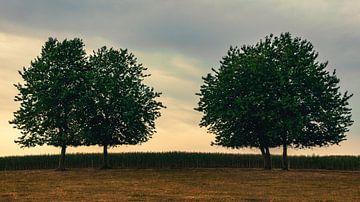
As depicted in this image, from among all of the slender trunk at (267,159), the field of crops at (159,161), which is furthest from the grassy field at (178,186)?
the field of crops at (159,161)

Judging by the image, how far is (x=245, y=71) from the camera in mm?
72188

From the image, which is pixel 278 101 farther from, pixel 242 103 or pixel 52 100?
pixel 52 100

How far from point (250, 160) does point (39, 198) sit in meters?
50.6

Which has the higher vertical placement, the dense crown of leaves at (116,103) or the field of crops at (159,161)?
the dense crown of leaves at (116,103)

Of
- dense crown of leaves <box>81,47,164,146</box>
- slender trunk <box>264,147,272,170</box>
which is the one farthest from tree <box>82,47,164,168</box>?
slender trunk <box>264,147,272,170</box>

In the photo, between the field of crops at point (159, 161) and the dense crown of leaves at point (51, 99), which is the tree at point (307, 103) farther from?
the dense crown of leaves at point (51, 99)

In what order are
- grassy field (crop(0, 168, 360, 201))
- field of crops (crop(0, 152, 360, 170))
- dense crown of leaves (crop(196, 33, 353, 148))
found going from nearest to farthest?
grassy field (crop(0, 168, 360, 201)) < dense crown of leaves (crop(196, 33, 353, 148)) < field of crops (crop(0, 152, 360, 170))

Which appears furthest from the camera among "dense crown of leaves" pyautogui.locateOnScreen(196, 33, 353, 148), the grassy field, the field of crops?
the field of crops

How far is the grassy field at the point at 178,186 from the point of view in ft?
136

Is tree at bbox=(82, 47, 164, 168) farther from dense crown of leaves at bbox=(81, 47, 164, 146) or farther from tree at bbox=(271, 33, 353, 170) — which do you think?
tree at bbox=(271, 33, 353, 170)

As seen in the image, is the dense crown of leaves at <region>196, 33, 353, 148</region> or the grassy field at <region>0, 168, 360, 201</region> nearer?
the grassy field at <region>0, 168, 360, 201</region>

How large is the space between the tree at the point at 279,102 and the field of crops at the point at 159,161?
12.1 metres

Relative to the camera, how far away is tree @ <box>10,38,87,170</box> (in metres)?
73.4

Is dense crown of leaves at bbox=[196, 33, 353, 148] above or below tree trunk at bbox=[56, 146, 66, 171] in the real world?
above
